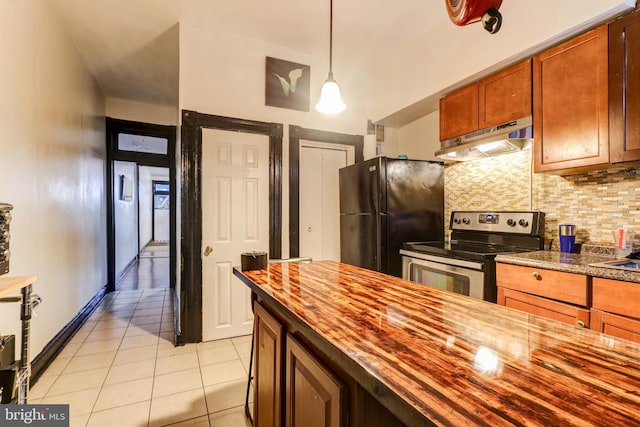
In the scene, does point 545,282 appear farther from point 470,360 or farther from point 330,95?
point 330,95

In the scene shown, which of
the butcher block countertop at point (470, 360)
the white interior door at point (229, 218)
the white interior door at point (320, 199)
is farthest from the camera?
the white interior door at point (320, 199)

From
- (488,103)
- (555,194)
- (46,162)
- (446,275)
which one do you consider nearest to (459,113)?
(488,103)

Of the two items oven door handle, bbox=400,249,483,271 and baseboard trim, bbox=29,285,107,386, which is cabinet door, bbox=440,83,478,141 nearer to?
oven door handle, bbox=400,249,483,271

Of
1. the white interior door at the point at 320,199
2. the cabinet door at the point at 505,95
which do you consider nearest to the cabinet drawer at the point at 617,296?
the cabinet door at the point at 505,95

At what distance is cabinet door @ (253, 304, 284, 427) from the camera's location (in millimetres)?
1198

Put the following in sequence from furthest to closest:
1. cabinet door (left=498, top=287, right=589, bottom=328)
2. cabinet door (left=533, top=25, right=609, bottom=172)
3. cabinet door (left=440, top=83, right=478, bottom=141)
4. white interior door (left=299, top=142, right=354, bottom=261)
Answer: white interior door (left=299, top=142, right=354, bottom=261) < cabinet door (left=440, top=83, right=478, bottom=141) < cabinet door (left=533, top=25, right=609, bottom=172) < cabinet door (left=498, top=287, right=589, bottom=328)

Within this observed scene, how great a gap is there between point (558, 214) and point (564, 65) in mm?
1025

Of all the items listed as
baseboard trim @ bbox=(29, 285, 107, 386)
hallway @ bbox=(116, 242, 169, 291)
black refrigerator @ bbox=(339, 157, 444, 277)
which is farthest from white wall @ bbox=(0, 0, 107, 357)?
black refrigerator @ bbox=(339, 157, 444, 277)

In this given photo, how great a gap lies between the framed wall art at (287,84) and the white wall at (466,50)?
88 centimetres

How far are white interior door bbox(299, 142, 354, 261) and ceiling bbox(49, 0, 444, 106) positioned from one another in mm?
1085

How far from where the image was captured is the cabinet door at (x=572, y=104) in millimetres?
1764

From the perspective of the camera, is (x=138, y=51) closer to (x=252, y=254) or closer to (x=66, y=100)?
(x=66, y=100)

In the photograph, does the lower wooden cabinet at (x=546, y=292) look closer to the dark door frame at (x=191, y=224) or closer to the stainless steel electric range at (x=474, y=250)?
the stainless steel electric range at (x=474, y=250)

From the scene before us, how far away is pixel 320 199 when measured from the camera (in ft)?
11.8
